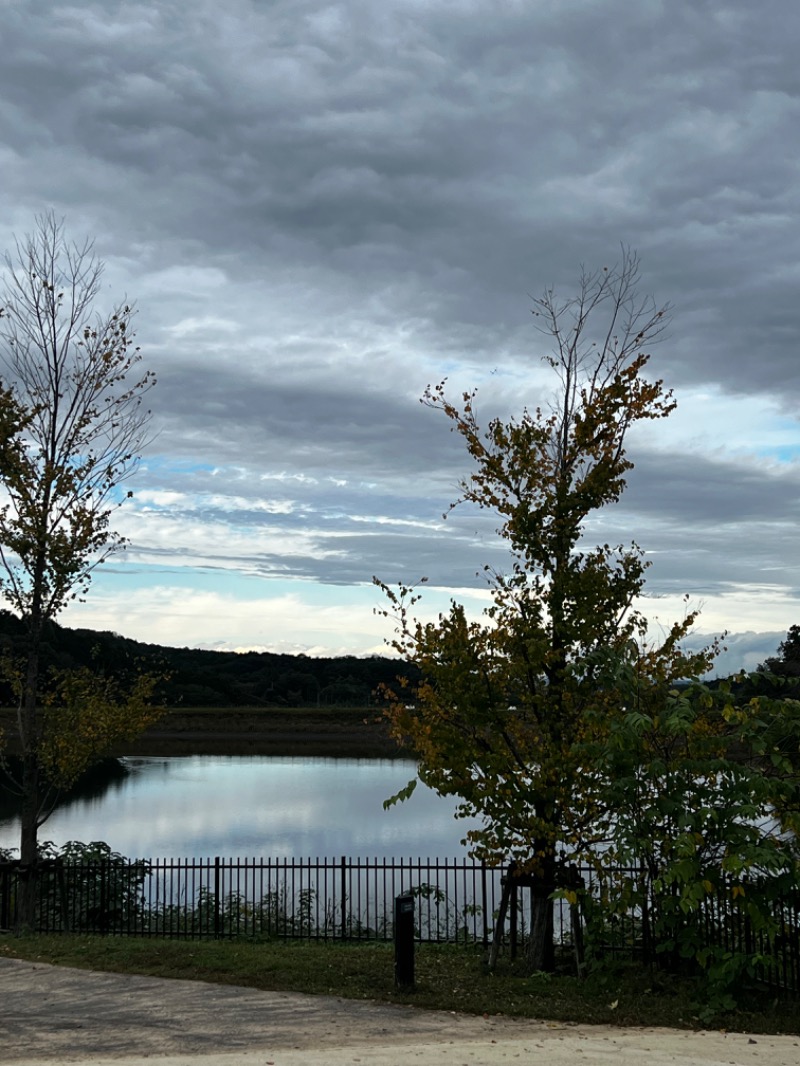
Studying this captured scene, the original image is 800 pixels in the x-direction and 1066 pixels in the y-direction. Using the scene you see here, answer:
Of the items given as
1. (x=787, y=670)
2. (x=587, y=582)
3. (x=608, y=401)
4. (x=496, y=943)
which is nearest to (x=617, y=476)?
(x=608, y=401)

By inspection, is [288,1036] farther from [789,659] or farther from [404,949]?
[789,659]

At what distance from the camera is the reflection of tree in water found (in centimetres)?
3685

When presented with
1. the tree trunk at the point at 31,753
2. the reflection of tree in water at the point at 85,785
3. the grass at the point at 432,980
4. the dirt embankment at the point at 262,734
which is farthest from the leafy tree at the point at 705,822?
the dirt embankment at the point at 262,734

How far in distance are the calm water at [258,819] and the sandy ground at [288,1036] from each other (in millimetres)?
16669

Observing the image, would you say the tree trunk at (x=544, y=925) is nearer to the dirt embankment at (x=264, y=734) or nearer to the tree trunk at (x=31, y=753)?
the tree trunk at (x=31, y=753)

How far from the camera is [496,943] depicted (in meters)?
12.7

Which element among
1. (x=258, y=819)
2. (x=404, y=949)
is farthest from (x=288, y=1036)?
(x=258, y=819)

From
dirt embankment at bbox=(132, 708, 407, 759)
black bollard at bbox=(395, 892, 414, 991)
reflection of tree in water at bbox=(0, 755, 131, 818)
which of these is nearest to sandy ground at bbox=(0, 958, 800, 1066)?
black bollard at bbox=(395, 892, 414, 991)

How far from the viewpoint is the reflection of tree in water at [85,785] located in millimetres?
36847

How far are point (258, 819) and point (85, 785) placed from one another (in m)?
15.7

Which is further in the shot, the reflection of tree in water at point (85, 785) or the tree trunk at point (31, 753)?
the reflection of tree in water at point (85, 785)

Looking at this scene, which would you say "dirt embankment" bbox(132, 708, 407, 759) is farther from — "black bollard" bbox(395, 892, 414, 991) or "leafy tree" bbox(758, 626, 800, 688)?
"black bollard" bbox(395, 892, 414, 991)

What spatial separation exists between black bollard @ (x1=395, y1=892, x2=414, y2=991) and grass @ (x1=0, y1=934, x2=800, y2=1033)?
0.18 meters

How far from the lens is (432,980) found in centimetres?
1209
